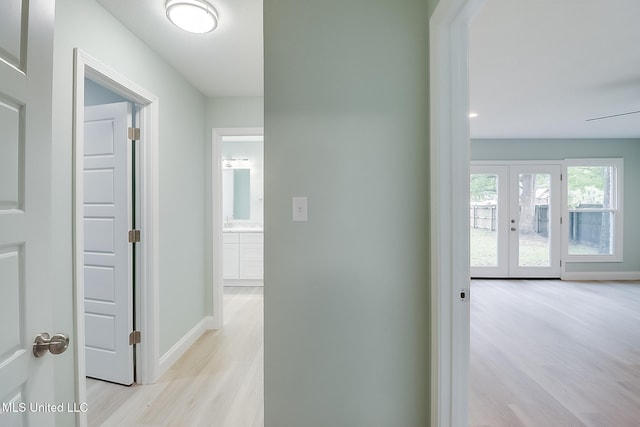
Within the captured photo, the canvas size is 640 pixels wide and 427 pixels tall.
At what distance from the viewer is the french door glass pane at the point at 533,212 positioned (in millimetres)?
5465

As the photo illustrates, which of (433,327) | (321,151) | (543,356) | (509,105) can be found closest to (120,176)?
(321,151)

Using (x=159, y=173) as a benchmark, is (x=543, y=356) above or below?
below

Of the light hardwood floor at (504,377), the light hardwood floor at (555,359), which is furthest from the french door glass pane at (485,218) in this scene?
the light hardwood floor at (504,377)

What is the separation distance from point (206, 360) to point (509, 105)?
423cm

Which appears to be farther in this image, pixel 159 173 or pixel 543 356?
pixel 543 356

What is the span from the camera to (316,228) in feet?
4.78

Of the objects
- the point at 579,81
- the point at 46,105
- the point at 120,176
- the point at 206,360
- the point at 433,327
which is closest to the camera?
the point at 46,105

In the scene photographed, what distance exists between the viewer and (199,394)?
83.4 inches

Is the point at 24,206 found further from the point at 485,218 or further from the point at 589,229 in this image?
the point at 589,229

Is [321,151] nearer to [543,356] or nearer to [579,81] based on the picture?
[543,356]

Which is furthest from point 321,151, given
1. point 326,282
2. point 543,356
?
point 543,356

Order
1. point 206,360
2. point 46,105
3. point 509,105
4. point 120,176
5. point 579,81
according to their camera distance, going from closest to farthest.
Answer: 1. point 46,105
2. point 120,176
3. point 206,360
4. point 579,81
5. point 509,105

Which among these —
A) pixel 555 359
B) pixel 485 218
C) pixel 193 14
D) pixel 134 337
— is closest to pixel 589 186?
pixel 485 218

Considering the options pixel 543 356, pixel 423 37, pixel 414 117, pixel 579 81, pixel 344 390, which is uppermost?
pixel 579 81
